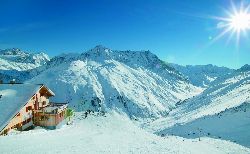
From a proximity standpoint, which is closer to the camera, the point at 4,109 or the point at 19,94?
the point at 4,109

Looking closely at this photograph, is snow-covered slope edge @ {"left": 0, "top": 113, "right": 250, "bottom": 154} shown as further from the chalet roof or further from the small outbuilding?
the chalet roof

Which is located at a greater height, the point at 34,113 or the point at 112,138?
the point at 34,113

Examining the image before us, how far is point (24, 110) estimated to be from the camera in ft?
150

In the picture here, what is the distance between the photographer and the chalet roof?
42.8m

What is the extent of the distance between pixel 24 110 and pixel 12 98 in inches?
99.2

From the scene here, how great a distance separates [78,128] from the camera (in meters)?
48.8

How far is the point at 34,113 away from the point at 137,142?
1606 cm

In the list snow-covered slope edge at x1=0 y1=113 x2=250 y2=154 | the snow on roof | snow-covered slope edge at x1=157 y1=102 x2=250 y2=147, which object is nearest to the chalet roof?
the snow on roof

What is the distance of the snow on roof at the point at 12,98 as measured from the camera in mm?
42781

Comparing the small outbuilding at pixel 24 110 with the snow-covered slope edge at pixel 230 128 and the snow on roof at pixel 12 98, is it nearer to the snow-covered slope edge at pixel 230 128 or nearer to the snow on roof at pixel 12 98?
the snow on roof at pixel 12 98

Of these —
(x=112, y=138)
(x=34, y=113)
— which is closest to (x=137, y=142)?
(x=112, y=138)

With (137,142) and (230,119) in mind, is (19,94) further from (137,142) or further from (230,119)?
(230,119)

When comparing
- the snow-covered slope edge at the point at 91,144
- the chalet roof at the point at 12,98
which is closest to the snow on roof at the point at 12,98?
the chalet roof at the point at 12,98

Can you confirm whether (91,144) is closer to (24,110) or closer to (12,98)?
(24,110)
